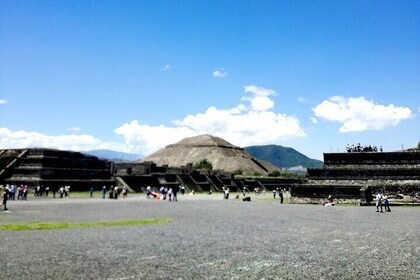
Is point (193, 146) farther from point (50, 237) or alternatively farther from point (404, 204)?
point (50, 237)

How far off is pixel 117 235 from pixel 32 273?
7.25 metres

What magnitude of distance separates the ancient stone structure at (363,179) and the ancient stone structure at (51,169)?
3113 cm

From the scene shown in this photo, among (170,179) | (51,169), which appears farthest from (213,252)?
(170,179)

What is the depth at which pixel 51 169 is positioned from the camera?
181 feet

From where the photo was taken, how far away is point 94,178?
61.5m

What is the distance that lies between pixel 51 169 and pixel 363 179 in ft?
130

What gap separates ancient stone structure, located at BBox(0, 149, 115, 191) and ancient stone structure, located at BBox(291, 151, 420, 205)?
31131 mm

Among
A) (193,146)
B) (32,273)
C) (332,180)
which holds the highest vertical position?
(193,146)

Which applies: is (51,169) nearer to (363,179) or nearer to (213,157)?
(363,179)

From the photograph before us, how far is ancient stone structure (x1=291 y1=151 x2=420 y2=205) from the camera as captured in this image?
1537 inches

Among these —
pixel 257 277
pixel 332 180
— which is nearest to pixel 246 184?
pixel 332 180

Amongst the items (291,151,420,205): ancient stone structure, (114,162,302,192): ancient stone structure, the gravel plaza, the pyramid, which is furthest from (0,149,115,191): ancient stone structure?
the pyramid

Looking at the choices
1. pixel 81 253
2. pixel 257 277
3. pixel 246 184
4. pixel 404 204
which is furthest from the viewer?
pixel 246 184

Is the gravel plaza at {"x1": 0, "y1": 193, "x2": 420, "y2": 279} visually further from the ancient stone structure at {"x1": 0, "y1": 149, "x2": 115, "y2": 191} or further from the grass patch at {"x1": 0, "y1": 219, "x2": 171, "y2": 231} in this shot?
the ancient stone structure at {"x1": 0, "y1": 149, "x2": 115, "y2": 191}
